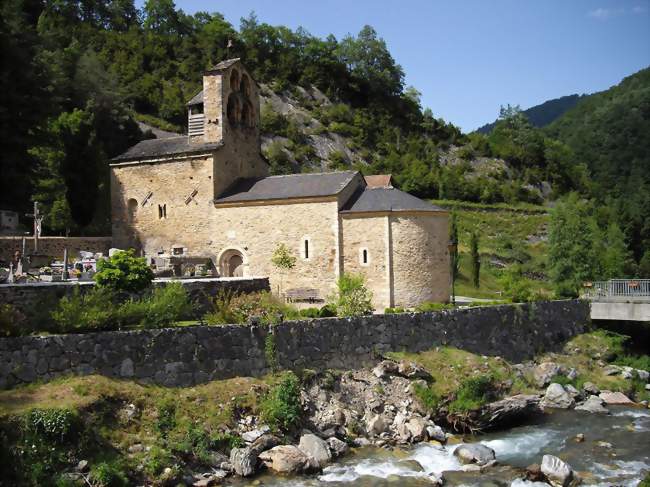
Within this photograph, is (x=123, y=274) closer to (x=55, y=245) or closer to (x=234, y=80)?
(x=55, y=245)

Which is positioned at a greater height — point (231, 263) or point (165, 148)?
point (165, 148)

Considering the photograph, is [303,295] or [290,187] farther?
[290,187]

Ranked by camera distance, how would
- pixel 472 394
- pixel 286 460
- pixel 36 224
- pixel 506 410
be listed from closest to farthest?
pixel 286 460 → pixel 506 410 → pixel 472 394 → pixel 36 224

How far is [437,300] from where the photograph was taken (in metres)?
26.5

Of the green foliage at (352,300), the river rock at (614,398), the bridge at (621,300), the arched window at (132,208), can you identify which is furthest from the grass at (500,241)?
the arched window at (132,208)

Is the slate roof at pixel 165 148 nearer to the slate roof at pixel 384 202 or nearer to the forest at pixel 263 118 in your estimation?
the forest at pixel 263 118

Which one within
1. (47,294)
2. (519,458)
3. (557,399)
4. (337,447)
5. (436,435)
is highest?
(47,294)

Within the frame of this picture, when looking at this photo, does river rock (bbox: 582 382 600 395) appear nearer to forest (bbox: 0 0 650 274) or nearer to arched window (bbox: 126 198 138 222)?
forest (bbox: 0 0 650 274)

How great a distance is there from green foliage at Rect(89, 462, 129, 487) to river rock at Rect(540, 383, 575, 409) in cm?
1490

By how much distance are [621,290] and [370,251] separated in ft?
41.6

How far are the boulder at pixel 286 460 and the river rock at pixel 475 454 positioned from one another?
428 cm

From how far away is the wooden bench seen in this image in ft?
90.2

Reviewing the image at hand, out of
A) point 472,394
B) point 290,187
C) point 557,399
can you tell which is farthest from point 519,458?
point 290,187

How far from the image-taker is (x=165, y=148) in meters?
32.5
